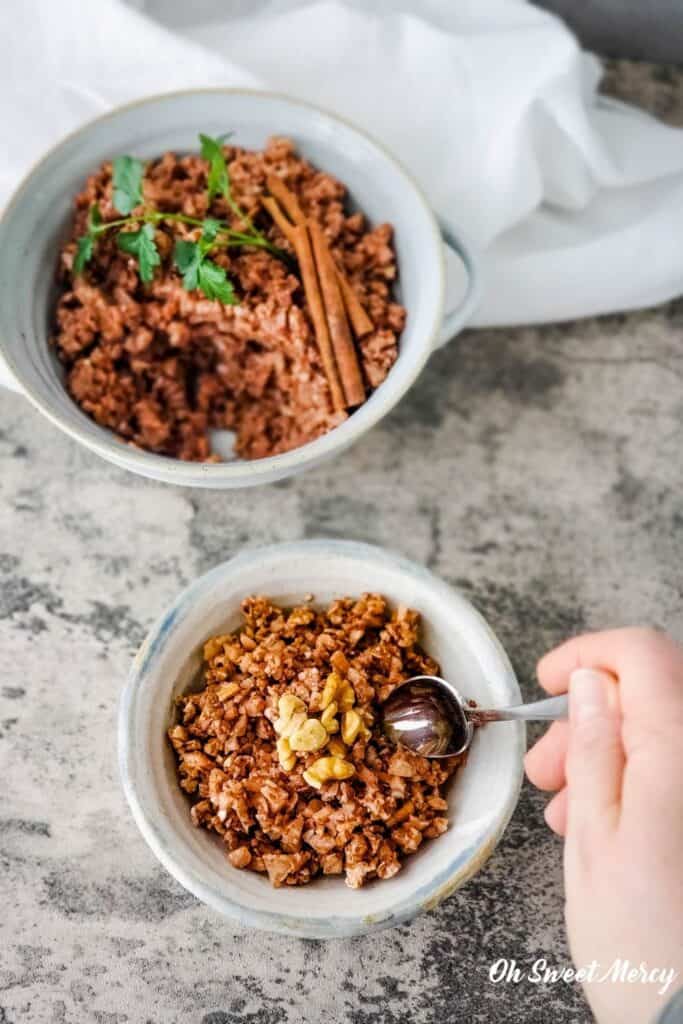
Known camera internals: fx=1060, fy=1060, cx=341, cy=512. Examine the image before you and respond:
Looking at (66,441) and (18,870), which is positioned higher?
(66,441)

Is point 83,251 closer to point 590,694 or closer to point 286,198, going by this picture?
point 286,198

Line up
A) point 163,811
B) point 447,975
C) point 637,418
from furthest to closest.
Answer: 1. point 637,418
2. point 447,975
3. point 163,811

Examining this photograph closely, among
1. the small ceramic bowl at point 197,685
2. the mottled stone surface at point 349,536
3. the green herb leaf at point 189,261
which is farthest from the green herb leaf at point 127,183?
the small ceramic bowl at point 197,685

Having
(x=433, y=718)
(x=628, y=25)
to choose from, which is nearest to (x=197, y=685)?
(x=433, y=718)

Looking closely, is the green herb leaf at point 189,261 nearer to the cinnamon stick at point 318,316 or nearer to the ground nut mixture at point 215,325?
the ground nut mixture at point 215,325

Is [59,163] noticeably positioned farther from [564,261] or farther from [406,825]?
[406,825]

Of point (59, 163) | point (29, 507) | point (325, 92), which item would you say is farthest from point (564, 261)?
point (29, 507)

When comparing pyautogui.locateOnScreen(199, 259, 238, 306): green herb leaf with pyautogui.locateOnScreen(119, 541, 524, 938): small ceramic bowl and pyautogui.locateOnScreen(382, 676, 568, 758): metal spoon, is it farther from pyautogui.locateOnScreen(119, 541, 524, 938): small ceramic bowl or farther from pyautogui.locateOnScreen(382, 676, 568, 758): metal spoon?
pyautogui.locateOnScreen(382, 676, 568, 758): metal spoon
